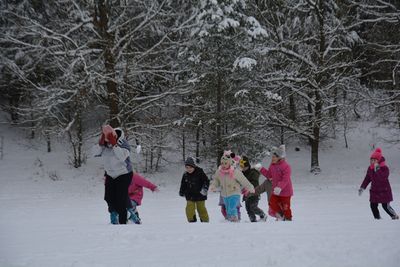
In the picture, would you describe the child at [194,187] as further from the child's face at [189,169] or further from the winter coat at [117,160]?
the winter coat at [117,160]

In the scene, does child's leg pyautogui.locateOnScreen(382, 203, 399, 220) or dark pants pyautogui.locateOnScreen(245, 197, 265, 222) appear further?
dark pants pyautogui.locateOnScreen(245, 197, 265, 222)

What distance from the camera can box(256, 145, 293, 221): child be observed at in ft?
30.8

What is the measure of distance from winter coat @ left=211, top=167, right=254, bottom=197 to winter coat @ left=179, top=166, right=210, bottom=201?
242mm

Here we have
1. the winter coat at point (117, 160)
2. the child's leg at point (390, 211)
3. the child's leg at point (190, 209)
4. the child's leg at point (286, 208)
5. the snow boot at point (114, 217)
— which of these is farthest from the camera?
the child's leg at point (390, 211)

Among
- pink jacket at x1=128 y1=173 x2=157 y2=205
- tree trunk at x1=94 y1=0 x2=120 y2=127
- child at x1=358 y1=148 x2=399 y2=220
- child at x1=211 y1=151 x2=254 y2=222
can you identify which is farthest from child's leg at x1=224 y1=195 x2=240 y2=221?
tree trunk at x1=94 y1=0 x2=120 y2=127

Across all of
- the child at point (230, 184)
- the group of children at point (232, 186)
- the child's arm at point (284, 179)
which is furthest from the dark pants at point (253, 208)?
the child's arm at point (284, 179)

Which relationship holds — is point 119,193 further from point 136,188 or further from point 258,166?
point 258,166

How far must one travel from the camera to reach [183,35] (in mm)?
21812

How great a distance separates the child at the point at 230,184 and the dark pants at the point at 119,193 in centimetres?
206

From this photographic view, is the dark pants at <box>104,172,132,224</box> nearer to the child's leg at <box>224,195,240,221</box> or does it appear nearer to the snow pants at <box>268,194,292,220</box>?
the child's leg at <box>224,195,240,221</box>

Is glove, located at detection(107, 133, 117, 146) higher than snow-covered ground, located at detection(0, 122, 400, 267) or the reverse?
higher

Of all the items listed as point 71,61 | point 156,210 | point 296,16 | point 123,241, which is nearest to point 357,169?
point 296,16

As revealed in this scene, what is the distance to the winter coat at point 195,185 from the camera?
9.30m

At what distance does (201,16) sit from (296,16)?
34.4ft
